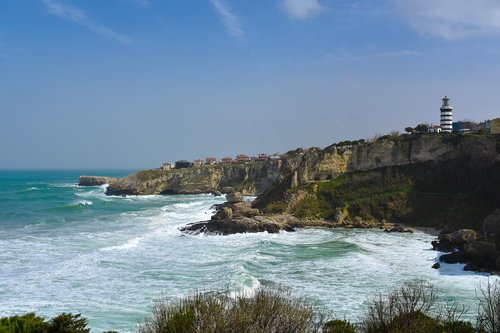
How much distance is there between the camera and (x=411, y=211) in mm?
69062

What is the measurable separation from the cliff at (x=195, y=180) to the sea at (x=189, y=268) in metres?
71.5

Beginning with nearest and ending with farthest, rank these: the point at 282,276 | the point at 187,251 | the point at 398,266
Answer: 1. the point at 282,276
2. the point at 398,266
3. the point at 187,251

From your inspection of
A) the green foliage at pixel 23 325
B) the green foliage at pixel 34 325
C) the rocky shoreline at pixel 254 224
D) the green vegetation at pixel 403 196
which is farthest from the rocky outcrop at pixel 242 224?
the green foliage at pixel 23 325

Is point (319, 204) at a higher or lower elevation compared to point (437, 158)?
lower

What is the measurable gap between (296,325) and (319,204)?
58.5 m

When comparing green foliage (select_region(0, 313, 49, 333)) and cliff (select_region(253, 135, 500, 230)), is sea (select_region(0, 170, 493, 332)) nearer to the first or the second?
cliff (select_region(253, 135, 500, 230))

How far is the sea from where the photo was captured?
29594 millimetres

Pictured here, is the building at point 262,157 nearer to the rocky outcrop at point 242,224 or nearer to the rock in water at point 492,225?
the rocky outcrop at point 242,224

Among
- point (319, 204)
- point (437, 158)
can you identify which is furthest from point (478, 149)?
point (319, 204)

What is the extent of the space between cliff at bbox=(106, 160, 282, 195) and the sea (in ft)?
234

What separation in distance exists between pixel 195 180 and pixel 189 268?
342 feet

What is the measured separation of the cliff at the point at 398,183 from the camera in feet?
217

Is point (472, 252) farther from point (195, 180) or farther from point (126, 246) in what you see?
point (195, 180)

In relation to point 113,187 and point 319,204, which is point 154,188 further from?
point 319,204
